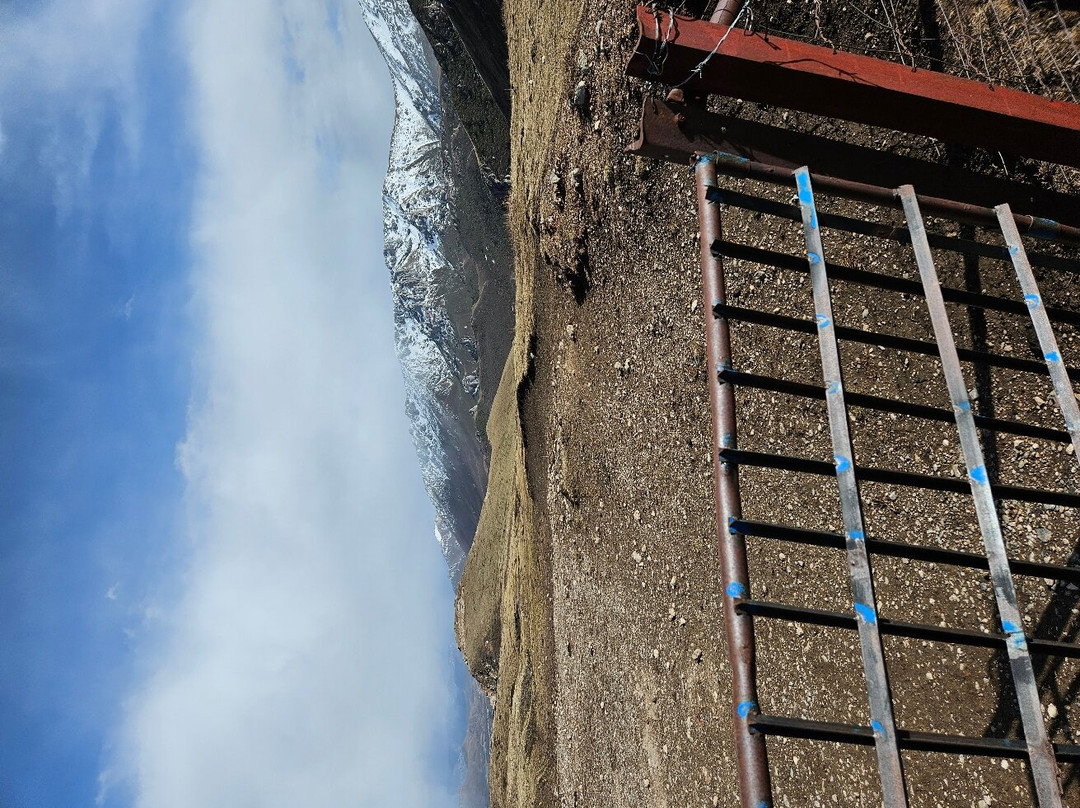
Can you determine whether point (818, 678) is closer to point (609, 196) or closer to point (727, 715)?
point (727, 715)

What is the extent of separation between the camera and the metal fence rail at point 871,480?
1.81m

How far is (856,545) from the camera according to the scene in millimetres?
1928

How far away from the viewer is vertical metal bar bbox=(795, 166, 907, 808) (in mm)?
1709

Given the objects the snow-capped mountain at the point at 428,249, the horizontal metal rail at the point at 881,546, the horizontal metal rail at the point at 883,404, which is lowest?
the horizontal metal rail at the point at 881,546

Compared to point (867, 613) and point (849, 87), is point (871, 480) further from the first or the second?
point (849, 87)

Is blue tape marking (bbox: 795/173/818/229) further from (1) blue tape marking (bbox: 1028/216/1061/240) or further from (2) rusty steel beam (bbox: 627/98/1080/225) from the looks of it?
(1) blue tape marking (bbox: 1028/216/1061/240)

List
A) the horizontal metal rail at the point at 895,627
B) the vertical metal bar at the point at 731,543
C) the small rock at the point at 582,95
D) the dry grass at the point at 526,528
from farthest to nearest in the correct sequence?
the dry grass at the point at 526,528 → the small rock at the point at 582,95 → the horizontal metal rail at the point at 895,627 → the vertical metal bar at the point at 731,543

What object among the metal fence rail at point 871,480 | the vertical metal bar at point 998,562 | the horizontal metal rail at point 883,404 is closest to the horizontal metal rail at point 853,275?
the metal fence rail at point 871,480

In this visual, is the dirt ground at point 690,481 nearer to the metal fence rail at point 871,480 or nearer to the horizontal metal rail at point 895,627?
the metal fence rail at point 871,480

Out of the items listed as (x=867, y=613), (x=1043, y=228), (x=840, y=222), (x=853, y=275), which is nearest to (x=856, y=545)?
(x=867, y=613)

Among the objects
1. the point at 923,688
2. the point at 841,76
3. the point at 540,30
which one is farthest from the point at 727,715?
the point at 540,30

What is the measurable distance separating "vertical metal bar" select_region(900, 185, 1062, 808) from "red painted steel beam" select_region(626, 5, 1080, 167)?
0.63m

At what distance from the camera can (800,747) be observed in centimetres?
467

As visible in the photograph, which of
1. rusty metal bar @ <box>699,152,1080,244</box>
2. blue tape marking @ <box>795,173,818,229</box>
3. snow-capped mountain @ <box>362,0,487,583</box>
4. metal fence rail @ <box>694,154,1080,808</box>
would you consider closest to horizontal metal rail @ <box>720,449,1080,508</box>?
metal fence rail @ <box>694,154,1080,808</box>
